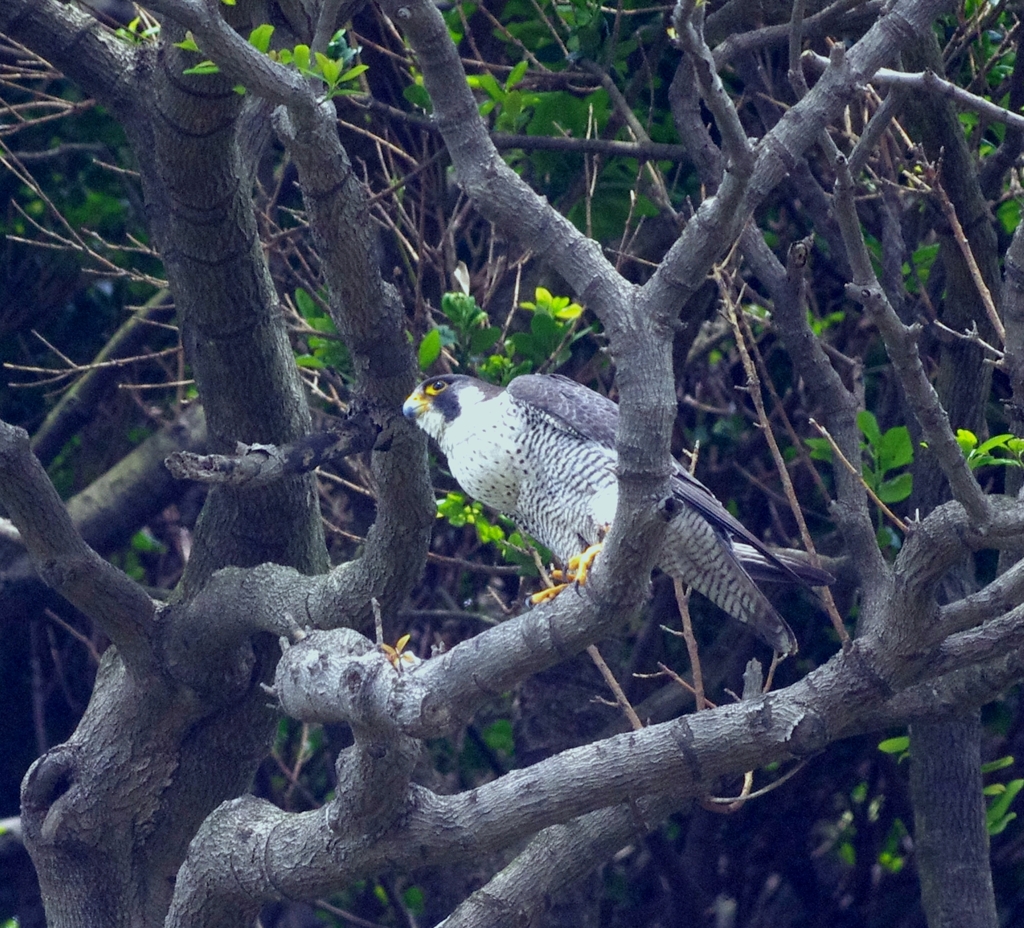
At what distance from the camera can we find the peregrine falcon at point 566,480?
3.68 metres

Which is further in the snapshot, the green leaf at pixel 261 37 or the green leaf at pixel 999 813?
the green leaf at pixel 999 813

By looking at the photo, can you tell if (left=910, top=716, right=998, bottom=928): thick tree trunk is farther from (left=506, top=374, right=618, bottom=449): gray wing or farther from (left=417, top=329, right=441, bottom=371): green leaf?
(left=417, top=329, right=441, bottom=371): green leaf

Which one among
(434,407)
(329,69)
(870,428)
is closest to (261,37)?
(329,69)

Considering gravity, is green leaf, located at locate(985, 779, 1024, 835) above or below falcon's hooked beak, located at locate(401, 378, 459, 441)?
below

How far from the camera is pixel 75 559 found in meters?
3.44

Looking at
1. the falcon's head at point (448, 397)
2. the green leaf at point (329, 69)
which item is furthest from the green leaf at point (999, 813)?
the green leaf at point (329, 69)

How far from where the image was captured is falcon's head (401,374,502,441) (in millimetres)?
3844

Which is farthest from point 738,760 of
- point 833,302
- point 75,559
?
point 833,302

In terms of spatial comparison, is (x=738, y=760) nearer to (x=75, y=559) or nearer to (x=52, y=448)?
(x=75, y=559)

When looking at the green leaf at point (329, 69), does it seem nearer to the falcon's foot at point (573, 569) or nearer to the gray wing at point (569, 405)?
the falcon's foot at point (573, 569)

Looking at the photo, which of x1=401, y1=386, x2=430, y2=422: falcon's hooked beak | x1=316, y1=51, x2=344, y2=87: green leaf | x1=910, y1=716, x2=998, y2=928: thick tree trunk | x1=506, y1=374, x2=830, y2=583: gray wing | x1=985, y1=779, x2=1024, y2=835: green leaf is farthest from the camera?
x1=985, y1=779, x2=1024, y2=835: green leaf

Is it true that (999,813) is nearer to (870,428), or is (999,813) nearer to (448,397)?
(870,428)

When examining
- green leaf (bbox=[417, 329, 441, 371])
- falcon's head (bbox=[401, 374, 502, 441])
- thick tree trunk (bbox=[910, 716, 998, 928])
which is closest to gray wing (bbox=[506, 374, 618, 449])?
falcon's head (bbox=[401, 374, 502, 441])

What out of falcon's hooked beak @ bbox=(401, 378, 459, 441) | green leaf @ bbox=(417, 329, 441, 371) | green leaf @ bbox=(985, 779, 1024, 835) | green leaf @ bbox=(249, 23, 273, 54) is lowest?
green leaf @ bbox=(985, 779, 1024, 835)
